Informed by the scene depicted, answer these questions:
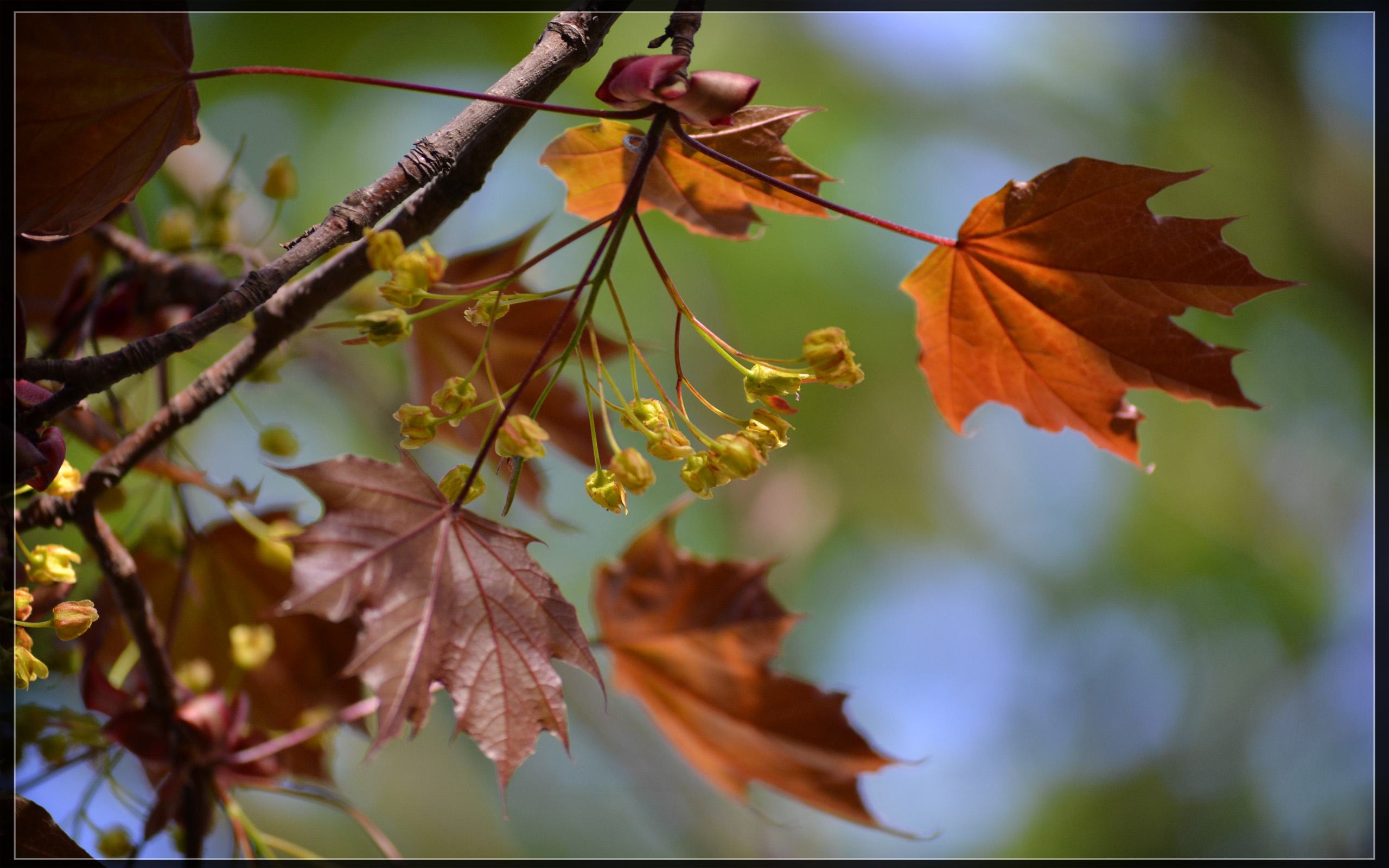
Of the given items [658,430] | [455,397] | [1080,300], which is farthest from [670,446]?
[1080,300]

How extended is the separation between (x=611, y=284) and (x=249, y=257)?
490 mm

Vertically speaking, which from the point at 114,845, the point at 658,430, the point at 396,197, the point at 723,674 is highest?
the point at 396,197

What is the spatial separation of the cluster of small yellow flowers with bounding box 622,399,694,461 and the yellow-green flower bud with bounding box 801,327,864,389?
92mm

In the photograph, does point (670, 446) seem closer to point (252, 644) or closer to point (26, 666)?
point (26, 666)

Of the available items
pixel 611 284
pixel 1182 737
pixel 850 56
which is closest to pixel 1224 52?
pixel 850 56

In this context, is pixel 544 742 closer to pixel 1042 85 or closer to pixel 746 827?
pixel 746 827

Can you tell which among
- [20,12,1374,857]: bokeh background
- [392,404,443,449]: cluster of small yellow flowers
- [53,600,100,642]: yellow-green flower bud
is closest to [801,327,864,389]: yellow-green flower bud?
[392,404,443,449]: cluster of small yellow flowers

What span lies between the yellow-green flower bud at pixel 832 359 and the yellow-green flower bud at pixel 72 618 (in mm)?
448

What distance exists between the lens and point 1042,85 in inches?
167

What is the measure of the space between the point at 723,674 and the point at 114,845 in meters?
0.61

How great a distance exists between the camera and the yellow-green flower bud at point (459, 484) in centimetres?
49

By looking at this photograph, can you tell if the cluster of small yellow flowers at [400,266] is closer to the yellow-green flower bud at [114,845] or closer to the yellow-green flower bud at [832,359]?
the yellow-green flower bud at [832,359]

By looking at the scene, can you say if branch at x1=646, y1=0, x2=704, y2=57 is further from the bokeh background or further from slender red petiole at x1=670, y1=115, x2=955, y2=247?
the bokeh background

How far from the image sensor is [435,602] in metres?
0.52
